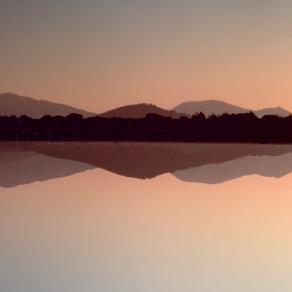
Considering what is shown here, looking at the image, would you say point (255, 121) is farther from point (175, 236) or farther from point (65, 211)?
point (65, 211)

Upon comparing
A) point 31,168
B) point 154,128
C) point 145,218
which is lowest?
point 145,218

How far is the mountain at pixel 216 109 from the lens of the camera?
1.37 m

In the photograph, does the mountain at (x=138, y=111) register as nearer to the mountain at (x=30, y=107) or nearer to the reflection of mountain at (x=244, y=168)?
the mountain at (x=30, y=107)

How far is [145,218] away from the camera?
1.36m

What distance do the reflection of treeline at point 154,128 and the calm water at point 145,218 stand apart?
3 cm

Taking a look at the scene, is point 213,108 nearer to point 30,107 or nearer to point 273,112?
point 273,112

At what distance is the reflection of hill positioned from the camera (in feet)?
4.45

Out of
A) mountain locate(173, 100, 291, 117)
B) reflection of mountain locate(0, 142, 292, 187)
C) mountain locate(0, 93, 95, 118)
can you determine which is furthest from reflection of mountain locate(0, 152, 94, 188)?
mountain locate(173, 100, 291, 117)

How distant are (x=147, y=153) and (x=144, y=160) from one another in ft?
0.07

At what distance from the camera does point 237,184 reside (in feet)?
4.44

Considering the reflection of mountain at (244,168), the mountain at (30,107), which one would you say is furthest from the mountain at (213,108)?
the mountain at (30,107)

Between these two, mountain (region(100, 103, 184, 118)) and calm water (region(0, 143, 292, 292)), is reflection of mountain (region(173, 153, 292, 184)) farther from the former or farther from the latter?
mountain (region(100, 103, 184, 118))

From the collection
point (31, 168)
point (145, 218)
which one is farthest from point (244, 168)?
point (31, 168)

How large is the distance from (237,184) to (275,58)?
1.16 feet
